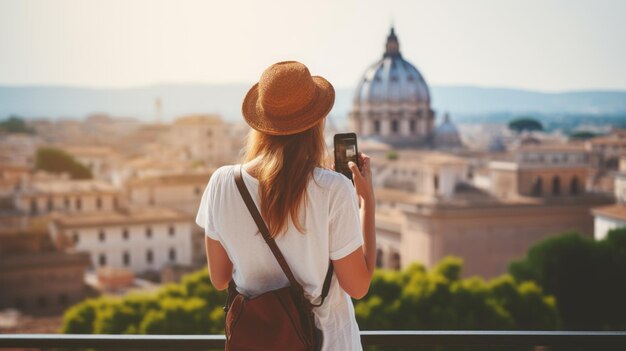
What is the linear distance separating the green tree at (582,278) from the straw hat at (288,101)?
15.0 metres

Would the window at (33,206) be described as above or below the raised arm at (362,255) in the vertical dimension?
below

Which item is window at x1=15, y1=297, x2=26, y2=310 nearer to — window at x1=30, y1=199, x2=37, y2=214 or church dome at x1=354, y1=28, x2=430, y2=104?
window at x1=30, y1=199, x2=37, y2=214

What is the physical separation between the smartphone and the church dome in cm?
4207

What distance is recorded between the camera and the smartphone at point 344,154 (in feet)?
4.65

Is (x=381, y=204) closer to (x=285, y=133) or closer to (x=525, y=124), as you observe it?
(x=285, y=133)

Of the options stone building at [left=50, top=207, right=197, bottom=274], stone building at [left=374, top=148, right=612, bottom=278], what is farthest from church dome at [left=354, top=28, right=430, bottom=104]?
stone building at [left=50, top=207, right=197, bottom=274]

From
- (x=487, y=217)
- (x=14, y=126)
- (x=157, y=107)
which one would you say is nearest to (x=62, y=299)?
(x=487, y=217)

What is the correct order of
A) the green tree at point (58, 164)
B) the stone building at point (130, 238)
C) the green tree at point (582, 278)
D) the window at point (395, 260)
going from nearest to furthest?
1. the green tree at point (582, 278)
2. the window at point (395, 260)
3. the stone building at point (130, 238)
4. the green tree at point (58, 164)

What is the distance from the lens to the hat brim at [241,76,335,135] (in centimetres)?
132

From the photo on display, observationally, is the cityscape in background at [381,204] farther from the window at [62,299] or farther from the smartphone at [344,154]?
the smartphone at [344,154]

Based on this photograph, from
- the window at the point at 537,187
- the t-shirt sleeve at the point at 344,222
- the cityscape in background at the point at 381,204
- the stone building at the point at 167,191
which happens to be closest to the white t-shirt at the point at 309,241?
the t-shirt sleeve at the point at 344,222

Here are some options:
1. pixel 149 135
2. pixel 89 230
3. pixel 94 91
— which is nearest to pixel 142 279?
pixel 89 230

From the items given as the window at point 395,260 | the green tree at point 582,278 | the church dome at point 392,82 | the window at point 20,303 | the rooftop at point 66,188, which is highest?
the church dome at point 392,82

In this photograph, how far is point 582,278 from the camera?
15.5 metres
